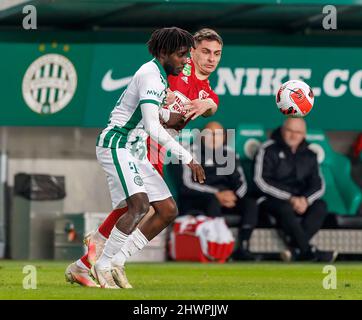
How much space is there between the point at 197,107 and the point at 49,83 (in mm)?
7500

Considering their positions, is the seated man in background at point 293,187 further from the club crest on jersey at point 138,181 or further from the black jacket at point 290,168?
the club crest on jersey at point 138,181

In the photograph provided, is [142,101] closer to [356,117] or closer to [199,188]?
[199,188]

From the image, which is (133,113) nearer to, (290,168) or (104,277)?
(104,277)

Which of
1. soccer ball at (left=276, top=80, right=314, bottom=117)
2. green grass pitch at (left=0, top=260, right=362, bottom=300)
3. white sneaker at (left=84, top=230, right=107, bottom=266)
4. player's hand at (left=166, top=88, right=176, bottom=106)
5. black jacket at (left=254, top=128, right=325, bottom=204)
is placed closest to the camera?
green grass pitch at (left=0, top=260, right=362, bottom=300)

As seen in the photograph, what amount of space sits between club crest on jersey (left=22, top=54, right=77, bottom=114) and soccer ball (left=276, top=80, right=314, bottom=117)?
613cm

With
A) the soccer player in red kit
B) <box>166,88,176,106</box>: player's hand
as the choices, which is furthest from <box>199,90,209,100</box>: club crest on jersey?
<box>166,88,176,106</box>: player's hand

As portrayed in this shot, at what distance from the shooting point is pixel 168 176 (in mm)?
18562

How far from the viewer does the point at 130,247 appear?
35.1 ft

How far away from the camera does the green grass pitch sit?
10.1 m

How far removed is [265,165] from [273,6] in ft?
7.20

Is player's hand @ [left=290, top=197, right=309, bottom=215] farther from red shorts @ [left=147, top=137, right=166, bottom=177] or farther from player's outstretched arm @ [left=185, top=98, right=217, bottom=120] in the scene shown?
player's outstretched arm @ [left=185, top=98, right=217, bottom=120]

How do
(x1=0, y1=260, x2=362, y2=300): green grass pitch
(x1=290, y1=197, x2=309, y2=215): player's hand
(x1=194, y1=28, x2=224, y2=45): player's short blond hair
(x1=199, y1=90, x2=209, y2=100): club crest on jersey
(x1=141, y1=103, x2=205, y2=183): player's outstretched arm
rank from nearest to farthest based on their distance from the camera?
(x1=0, y1=260, x2=362, y2=300): green grass pitch
(x1=141, y1=103, x2=205, y2=183): player's outstretched arm
(x1=199, y1=90, x2=209, y2=100): club crest on jersey
(x1=194, y1=28, x2=224, y2=45): player's short blond hair
(x1=290, y1=197, x2=309, y2=215): player's hand

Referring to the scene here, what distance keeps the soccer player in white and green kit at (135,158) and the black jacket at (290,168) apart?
7.22 meters
